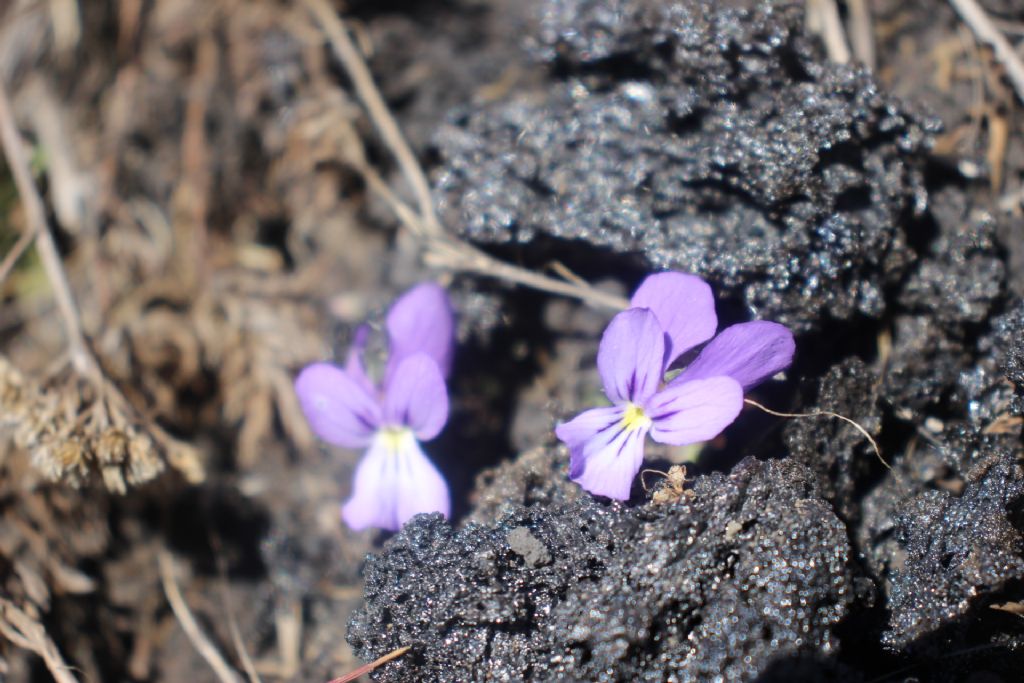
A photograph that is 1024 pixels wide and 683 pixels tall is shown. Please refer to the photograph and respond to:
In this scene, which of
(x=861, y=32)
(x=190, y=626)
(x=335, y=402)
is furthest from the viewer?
(x=861, y=32)

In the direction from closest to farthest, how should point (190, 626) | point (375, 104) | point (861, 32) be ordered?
point (190, 626) → point (861, 32) → point (375, 104)

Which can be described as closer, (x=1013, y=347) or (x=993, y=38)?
(x=1013, y=347)

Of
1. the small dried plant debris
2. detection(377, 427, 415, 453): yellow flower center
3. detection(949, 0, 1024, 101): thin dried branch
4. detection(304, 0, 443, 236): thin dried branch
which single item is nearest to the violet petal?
the small dried plant debris

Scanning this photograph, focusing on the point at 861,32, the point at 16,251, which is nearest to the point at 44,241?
the point at 16,251

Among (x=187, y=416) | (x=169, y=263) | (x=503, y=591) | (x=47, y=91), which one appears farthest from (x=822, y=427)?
(x=47, y=91)

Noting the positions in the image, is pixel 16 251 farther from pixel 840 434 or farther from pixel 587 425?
pixel 840 434

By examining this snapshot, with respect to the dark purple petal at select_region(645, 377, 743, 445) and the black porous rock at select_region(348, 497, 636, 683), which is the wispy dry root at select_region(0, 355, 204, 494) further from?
the dark purple petal at select_region(645, 377, 743, 445)

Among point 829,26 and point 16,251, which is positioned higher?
point 829,26
